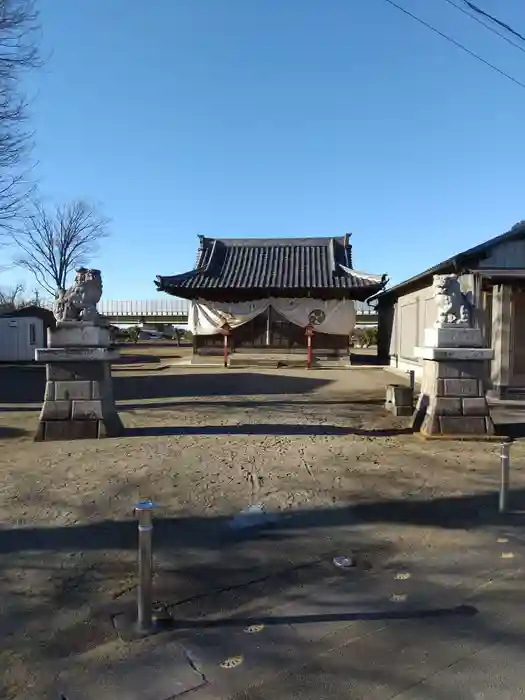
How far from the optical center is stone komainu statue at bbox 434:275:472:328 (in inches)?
327

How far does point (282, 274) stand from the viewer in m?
24.0

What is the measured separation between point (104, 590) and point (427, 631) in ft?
6.88

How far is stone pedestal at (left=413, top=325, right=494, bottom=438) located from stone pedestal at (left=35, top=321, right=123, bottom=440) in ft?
16.6

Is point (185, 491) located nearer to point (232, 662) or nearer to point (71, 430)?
point (232, 662)

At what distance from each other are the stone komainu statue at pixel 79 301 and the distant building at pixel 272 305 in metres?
14.1

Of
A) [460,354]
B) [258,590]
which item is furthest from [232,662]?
[460,354]

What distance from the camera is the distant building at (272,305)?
2270 cm

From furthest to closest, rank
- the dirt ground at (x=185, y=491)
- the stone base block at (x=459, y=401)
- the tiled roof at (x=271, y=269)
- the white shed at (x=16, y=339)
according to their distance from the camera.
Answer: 1. the white shed at (x=16, y=339)
2. the tiled roof at (x=271, y=269)
3. the stone base block at (x=459, y=401)
4. the dirt ground at (x=185, y=491)

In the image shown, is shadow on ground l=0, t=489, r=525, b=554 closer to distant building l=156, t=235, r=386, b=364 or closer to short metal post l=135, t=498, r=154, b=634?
short metal post l=135, t=498, r=154, b=634

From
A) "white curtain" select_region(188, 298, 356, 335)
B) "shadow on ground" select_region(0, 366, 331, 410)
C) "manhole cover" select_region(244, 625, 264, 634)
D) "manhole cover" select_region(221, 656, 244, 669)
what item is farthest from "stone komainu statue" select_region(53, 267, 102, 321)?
"white curtain" select_region(188, 298, 356, 335)

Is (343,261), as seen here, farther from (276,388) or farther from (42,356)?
(42,356)

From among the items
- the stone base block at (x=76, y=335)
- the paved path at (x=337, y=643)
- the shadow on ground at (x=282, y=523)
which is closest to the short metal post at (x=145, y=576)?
the paved path at (x=337, y=643)

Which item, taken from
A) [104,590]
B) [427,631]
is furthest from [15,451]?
[427,631]

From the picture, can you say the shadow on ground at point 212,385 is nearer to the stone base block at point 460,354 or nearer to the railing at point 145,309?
the stone base block at point 460,354
